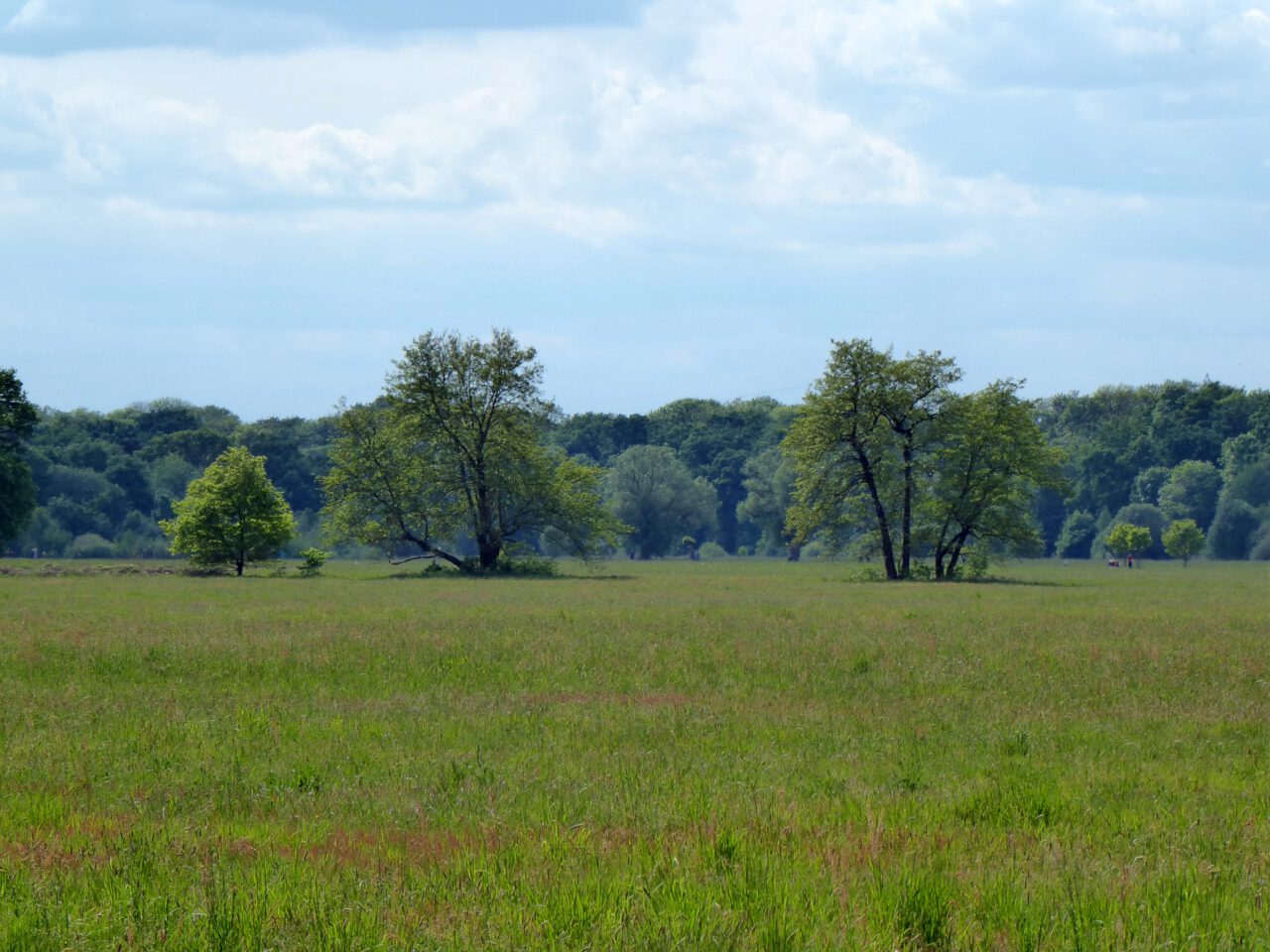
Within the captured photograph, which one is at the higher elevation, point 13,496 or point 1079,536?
point 13,496

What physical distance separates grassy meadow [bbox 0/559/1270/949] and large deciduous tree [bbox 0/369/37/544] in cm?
4862

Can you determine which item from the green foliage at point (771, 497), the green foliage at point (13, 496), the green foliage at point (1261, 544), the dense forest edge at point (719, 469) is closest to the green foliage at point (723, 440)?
the dense forest edge at point (719, 469)

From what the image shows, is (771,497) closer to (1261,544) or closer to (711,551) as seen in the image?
(711,551)

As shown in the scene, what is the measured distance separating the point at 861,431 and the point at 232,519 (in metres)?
37.8

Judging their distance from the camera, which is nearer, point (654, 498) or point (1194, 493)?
A: point (654, 498)

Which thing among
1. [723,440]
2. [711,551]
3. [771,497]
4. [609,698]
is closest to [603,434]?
[723,440]

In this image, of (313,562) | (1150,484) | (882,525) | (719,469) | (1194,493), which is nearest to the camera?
(882,525)

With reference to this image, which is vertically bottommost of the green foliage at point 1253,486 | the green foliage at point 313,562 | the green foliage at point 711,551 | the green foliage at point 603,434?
the green foliage at point 711,551

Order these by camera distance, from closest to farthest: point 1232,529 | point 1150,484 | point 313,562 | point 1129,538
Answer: point 313,562 < point 1129,538 < point 1232,529 < point 1150,484

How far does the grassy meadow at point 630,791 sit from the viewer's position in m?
7.23

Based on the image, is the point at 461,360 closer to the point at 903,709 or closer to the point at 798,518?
the point at 798,518

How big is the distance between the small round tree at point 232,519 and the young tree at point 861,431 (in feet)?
102

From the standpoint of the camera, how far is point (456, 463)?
3071 inches

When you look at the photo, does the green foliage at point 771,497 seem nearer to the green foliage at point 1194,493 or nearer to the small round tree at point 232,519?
the green foliage at point 1194,493
